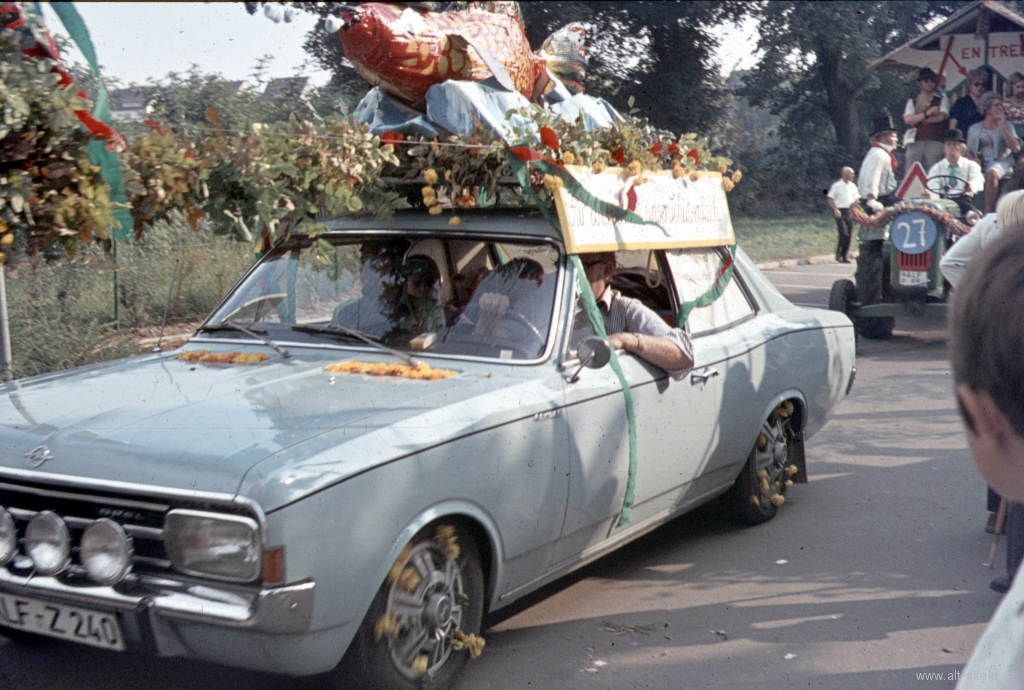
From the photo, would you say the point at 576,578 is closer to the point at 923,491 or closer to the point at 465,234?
the point at 465,234

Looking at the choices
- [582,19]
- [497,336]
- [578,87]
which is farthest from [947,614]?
[582,19]

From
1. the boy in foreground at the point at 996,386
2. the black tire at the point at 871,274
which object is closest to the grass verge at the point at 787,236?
the black tire at the point at 871,274

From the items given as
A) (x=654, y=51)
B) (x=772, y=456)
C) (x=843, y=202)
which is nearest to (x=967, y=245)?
(x=772, y=456)

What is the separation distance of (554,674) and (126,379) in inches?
76.8

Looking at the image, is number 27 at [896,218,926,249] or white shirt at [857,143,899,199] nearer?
number 27 at [896,218,926,249]

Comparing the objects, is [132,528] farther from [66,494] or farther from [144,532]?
[66,494]

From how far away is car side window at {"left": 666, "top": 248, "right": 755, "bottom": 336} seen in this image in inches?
Result: 212

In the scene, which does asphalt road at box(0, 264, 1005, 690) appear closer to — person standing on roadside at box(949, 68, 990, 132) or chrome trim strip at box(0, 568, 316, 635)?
chrome trim strip at box(0, 568, 316, 635)

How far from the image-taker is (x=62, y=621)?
3303 millimetres

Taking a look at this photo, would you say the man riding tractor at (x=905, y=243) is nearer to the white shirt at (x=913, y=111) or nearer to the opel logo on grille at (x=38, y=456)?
the white shirt at (x=913, y=111)

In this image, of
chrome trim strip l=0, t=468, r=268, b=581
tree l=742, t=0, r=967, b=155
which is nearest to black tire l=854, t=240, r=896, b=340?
chrome trim strip l=0, t=468, r=268, b=581

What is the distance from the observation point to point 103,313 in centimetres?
932

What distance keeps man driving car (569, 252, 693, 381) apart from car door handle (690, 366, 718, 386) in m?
0.07

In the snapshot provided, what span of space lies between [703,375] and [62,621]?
115 inches
